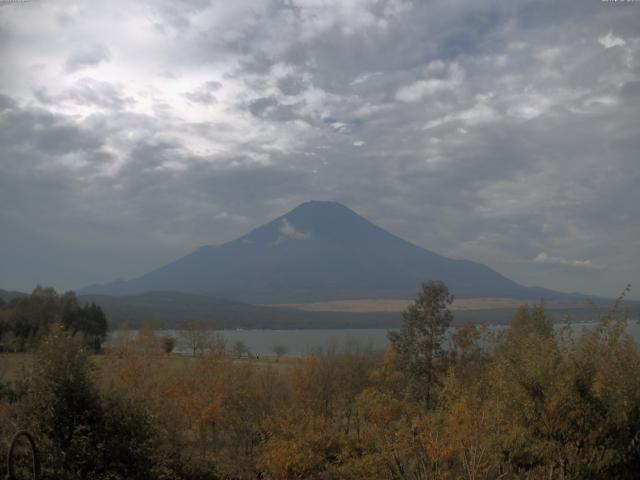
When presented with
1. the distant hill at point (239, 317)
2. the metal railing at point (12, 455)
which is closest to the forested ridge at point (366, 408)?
the metal railing at point (12, 455)

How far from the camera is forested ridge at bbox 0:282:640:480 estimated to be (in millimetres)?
10500

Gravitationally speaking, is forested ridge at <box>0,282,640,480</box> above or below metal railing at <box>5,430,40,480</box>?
below

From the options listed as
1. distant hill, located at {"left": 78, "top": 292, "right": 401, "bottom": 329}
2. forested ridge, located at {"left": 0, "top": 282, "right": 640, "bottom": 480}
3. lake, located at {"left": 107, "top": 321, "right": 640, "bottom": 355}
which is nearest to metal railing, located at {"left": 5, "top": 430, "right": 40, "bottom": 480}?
forested ridge, located at {"left": 0, "top": 282, "right": 640, "bottom": 480}

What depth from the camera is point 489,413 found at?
13773mm

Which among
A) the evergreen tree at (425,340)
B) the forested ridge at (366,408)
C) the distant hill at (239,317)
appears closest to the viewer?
the forested ridge at (366,408)

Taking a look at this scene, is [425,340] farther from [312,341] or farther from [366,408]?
[312,341]

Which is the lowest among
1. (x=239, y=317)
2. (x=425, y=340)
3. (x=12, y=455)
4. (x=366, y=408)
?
(x=366, y=408)

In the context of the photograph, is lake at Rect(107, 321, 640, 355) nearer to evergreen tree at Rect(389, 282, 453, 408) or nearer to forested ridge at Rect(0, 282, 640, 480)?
forested ridge at Rect(0, 282, 640, 480)

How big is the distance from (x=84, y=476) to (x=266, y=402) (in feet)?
55.0

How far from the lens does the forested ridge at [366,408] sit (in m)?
10.5

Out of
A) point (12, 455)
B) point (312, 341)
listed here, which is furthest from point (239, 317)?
point (12, 455)

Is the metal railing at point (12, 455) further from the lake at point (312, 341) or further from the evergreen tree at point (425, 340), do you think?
the evergreen tree at point (425, 340)

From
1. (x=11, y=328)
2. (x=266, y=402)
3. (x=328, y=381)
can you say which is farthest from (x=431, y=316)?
(x=11, y=328)

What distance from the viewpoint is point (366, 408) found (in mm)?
25281
